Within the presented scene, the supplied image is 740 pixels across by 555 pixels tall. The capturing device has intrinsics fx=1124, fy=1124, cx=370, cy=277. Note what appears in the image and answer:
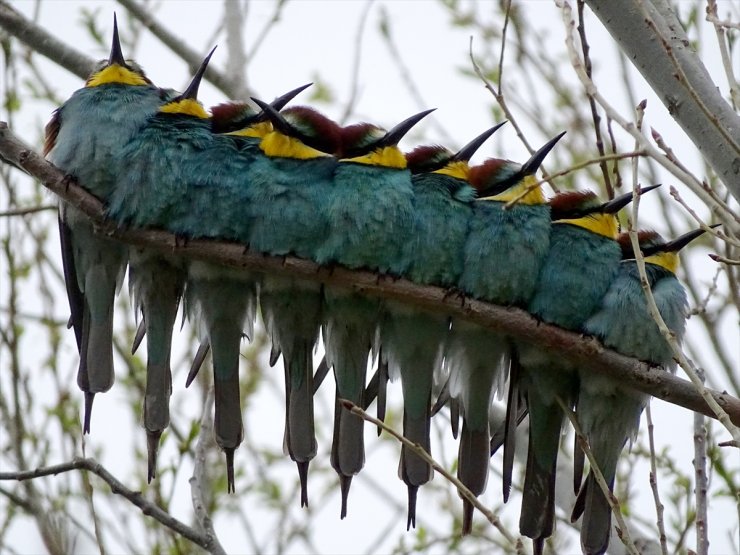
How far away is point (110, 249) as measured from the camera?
15.6 ft

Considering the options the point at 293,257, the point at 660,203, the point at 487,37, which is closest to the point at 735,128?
the point at 293,257

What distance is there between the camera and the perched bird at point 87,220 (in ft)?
15.2

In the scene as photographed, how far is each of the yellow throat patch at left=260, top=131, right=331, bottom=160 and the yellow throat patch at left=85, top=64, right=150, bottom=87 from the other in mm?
708

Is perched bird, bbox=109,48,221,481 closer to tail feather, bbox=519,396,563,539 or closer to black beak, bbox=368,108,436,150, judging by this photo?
black beak, bbox=368,108,436,150

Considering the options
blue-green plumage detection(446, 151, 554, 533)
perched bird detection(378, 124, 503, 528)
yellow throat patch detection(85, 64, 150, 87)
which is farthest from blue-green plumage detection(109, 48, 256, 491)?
blue-green plumage detection(446, 151, 554, 533)

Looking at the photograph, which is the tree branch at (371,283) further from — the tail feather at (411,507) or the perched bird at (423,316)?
the tail feather at (411,507)

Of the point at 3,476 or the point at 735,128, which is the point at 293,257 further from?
the point at 735,128

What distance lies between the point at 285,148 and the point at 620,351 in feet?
5.36

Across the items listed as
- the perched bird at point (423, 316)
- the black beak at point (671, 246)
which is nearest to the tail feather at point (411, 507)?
the perched bird at point (423, 316)

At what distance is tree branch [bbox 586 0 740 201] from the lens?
3.84 m

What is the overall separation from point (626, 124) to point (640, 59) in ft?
2.63

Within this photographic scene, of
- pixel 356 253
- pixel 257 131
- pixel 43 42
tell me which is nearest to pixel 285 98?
pixel 257 131

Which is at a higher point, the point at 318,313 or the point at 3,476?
the point at 318,313

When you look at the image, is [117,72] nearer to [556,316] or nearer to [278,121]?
[278,121]
